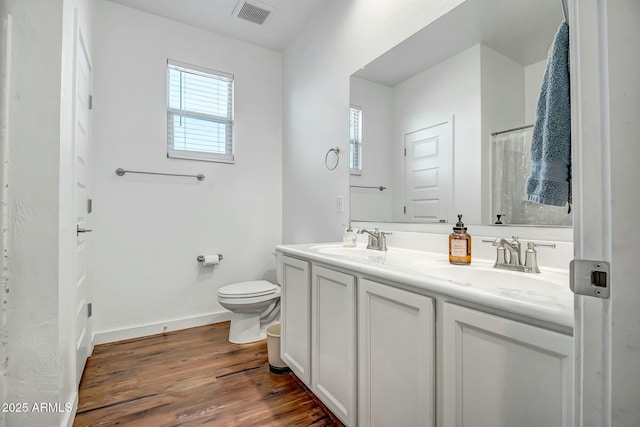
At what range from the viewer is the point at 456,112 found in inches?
54.2

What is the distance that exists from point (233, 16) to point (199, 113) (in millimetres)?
858

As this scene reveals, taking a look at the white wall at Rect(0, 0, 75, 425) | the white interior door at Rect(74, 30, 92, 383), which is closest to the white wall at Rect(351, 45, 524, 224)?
the white wall at Rect(0, 0, 75, 425)

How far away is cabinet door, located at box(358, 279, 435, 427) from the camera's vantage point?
0.86 m

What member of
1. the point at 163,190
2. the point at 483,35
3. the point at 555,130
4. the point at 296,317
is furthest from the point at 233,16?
the point at 555,130

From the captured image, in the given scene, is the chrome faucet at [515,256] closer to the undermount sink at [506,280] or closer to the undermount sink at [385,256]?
the undermount sink at [506,280]

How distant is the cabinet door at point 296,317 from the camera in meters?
1.50

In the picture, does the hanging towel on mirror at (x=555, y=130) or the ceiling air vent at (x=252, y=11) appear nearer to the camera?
the hanging towel on mirror at (x=555, y=130)

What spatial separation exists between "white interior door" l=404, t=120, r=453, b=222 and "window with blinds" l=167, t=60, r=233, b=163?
1796mm

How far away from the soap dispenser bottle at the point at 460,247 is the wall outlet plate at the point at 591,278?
2.32 ft

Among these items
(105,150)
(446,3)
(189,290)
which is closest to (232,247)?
(189,290)

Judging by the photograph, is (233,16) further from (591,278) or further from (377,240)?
(591,278)

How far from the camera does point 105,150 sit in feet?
7.55

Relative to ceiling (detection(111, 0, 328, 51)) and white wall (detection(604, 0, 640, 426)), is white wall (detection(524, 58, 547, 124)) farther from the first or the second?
ceiling (detection(111, 0, 328, 51))

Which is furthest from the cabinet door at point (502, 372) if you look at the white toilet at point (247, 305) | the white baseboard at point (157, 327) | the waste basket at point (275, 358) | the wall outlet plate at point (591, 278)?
the white baseboard at point (157, 327)
